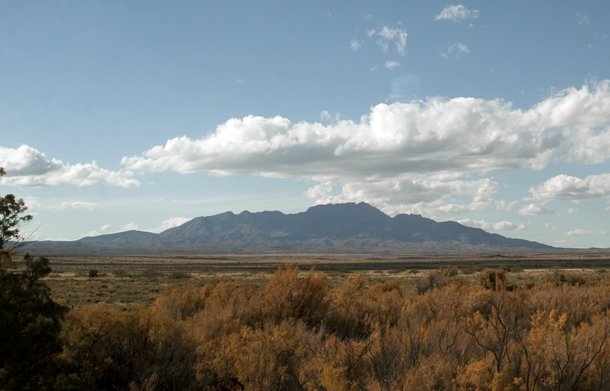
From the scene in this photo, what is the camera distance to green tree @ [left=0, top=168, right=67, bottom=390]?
Answer: 22.9 feet

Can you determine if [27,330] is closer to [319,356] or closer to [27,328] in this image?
[27,328]

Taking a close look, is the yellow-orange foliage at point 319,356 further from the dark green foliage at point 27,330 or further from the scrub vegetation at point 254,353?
the dark green foliage at point 27,330

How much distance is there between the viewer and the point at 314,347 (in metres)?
10.6

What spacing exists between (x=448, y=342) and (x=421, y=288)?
16452 mm

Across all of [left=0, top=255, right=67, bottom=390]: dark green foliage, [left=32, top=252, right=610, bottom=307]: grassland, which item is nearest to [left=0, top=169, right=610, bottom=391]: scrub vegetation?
[left=0, top=255, right=67, bottom=390]: dark green foliage

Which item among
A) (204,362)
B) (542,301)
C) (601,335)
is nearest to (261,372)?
(204,362)

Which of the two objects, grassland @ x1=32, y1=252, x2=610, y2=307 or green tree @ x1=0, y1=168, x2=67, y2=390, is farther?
grassland @ x1=32, y1=252, x2=610, y2=307

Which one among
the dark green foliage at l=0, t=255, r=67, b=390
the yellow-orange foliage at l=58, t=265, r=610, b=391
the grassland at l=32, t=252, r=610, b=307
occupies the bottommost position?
the grassland at l=32, t=252, r=610, b=307

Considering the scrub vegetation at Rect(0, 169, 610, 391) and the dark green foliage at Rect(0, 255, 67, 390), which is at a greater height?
the dark green foliage at Rect(0, 255, 67, 390)

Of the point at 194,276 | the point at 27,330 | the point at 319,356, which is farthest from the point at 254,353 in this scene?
the point at 194,276

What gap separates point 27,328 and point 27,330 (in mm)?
35

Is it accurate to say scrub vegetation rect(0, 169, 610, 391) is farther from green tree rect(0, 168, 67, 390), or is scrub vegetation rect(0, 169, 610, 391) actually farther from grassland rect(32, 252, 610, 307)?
grassland rect(32, 252, 610, 307)

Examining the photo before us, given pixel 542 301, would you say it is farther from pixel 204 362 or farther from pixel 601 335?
pixel 204 362

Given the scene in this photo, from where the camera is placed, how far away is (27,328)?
285 inches
